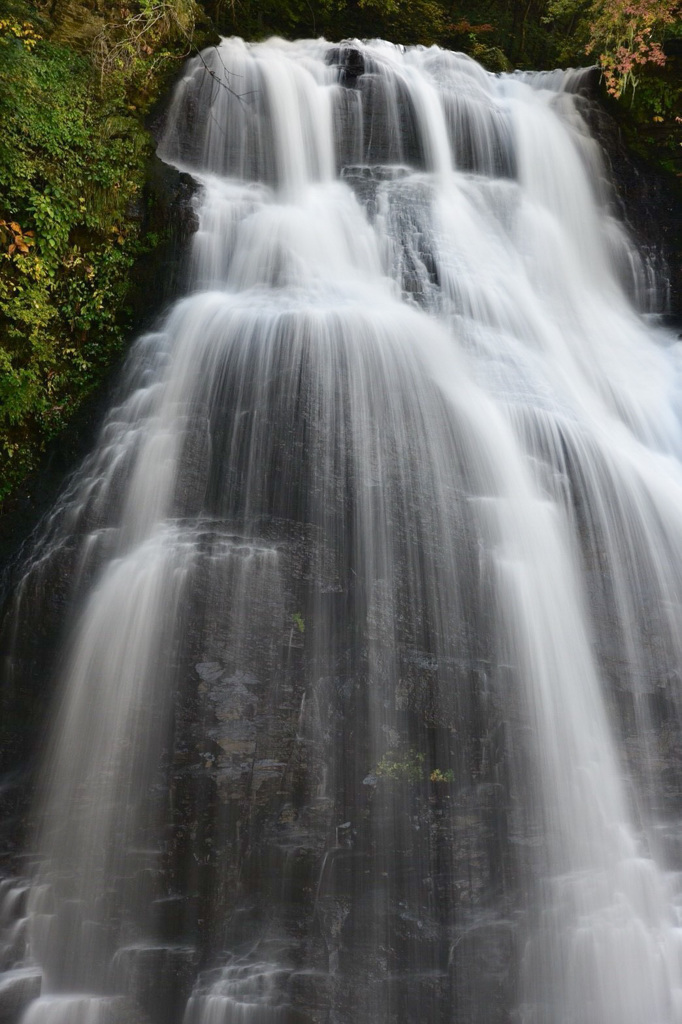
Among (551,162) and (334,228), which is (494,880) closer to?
(334,228)

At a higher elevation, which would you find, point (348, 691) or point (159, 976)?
point (348, 691)

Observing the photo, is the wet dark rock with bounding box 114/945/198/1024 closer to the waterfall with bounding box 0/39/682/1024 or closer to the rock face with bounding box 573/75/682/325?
the waterfall with bounding box 0/39/682/1024

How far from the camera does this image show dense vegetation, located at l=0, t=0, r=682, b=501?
6.91 metres

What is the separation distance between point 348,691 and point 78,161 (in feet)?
21.1

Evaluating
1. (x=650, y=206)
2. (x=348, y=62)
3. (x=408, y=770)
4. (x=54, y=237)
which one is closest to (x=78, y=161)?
(x=54, y=237)

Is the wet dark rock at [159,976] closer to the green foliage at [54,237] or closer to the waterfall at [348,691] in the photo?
the waterfall at [348,691]

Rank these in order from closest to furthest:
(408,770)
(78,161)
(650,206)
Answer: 1. (408,770)
2. (78,161)
3. (650,206)

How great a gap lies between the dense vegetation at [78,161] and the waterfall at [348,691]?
82 centimetres

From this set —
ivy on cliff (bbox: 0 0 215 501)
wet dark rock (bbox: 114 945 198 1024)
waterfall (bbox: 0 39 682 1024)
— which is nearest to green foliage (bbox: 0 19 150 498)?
ivy on cliff (bbox: 0 0 215 501)

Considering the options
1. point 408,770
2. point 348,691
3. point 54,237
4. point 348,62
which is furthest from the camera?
point 348,62

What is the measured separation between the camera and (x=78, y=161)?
782 cm

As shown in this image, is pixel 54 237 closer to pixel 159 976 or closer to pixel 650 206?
pixel 159 976

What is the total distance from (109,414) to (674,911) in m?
5.71

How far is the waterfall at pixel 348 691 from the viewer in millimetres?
4312
